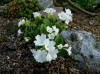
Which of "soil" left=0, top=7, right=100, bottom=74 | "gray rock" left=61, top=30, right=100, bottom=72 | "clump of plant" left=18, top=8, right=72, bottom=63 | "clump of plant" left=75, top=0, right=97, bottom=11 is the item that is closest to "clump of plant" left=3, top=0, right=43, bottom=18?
"soil" left=0, top=7, right=100, bottom=74

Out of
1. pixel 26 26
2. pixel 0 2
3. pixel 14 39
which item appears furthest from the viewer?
pixel 0 2

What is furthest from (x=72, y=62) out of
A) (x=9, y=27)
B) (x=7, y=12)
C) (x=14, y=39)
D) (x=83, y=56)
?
(x=7, y=12)

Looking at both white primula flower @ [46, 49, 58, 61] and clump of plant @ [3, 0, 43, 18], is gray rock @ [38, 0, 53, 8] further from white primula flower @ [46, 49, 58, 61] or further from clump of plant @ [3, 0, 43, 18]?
white primula flower @ [46, 49, 58, 61]

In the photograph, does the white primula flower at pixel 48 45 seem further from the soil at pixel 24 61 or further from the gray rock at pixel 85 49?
the gray rock at pixel 85 49

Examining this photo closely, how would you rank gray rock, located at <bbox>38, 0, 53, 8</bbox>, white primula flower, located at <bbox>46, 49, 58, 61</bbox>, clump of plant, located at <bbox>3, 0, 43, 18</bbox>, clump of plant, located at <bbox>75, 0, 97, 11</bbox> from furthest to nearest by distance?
clump of plant, located at <bbox>75, 0, 97, 11</bbox> < gray rock, located at <bbox>38, 0, 53, 8</bbox> < clump of plant, located at <bbox>3, 0, 43, 18</bbox> < white primula flower, located at <bbox>46, 49, 58, 61</bbox>

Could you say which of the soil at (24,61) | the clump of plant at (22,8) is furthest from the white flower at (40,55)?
the clump of plant at (22,8)

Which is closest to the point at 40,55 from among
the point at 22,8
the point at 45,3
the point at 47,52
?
the point at 47,52

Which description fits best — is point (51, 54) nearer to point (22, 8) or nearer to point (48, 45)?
point (48, 45)

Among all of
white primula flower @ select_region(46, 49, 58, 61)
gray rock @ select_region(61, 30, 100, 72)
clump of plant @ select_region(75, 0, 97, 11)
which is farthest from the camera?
clump of plant @ select_region(75, 0, 97, 11)

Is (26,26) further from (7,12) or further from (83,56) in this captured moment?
(7,12)
